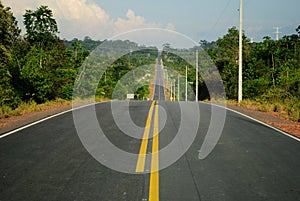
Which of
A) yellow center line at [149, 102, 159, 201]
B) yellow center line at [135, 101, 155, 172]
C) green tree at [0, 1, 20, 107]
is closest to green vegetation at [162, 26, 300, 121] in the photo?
yellow center line at [135, 101, 155, 172]

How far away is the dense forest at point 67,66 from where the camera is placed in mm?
21028

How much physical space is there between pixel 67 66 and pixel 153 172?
3809 cm

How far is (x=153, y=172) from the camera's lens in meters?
6.19

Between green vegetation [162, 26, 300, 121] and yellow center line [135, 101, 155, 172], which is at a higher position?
green vegetation [162, 26, 300, 121]

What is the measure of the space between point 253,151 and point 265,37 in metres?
38.6

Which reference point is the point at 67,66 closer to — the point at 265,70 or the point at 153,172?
the point at 265,70

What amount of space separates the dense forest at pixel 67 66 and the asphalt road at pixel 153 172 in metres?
7.66

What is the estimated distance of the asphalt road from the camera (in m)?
5.08

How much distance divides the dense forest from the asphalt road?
7.66 m

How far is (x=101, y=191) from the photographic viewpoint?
5180 millimetres

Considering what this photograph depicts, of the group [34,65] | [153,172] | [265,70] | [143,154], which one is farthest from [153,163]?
[265,70]

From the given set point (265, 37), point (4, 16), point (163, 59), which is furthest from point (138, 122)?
point (163, 59)

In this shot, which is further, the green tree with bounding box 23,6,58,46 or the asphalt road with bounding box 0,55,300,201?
the green tree with bounding box 23,6,58,46

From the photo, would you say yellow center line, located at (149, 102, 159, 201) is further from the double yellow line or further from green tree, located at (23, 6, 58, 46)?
green tree, located at (23, 6, 58, 46)
